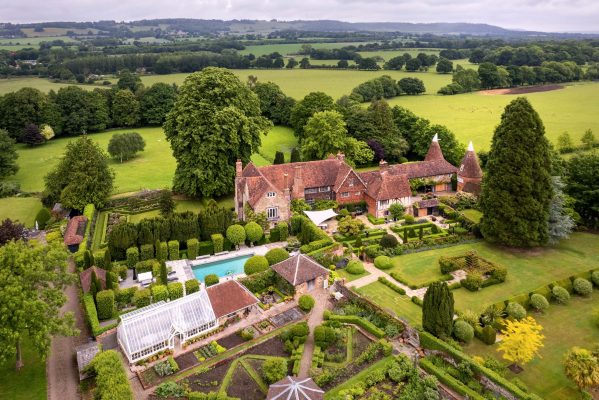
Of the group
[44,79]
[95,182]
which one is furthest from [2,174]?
[44,79]

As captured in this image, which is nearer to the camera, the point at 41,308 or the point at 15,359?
the point at 41,308

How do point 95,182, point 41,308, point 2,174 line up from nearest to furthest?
point 41,308, point 95,182, point 2,174

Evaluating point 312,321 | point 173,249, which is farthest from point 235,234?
point 312,321

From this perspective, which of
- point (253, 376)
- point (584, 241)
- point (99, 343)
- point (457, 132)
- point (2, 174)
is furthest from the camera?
point (457, 132)

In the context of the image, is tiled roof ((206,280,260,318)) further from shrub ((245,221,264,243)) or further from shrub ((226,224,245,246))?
shrub ((245,221,264,243))

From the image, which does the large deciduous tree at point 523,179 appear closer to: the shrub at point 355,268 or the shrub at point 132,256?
the shrub at point 355,268

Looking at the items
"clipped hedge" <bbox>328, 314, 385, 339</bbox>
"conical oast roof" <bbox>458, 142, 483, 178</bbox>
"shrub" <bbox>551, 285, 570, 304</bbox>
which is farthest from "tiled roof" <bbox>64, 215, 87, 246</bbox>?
"conical oast roof" <bbox>458, 142, 483, 178</bbox>

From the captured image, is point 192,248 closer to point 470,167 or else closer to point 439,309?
point 439,309

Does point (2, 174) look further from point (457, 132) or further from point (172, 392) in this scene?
point (457, 132)
